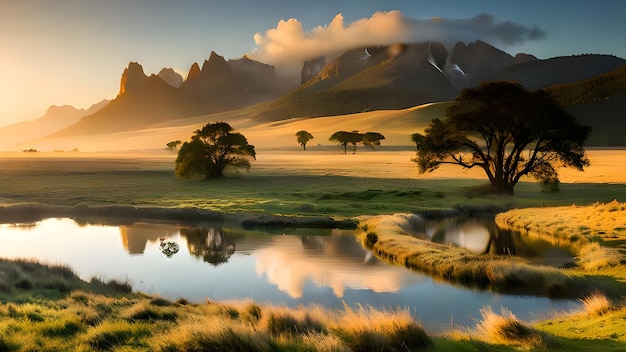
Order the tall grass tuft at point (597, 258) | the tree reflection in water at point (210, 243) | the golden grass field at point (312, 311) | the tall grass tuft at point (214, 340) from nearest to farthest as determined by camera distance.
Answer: the tall grass tuft at point (214, 340) → the golden grass field at point (312, 311) → the tall grass tuft at point (597, 258) → the tree reflection in water at point (210, 243)

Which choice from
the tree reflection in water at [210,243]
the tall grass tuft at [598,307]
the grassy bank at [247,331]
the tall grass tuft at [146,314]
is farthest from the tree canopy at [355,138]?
the tall grass tuft at [146,314]

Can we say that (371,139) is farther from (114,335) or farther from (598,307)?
(114,335)

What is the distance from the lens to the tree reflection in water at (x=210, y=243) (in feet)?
100

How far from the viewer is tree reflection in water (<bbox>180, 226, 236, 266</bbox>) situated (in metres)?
30.5

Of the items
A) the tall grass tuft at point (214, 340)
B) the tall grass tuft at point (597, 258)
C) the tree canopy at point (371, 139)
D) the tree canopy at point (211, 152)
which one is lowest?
the tall grass tuft at point (597, 258)

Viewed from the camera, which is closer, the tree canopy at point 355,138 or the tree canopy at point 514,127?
the tree canopy at point 514,127

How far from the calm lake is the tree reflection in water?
0.06 meters

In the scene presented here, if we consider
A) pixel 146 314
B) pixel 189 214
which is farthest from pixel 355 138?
pixel 146 314

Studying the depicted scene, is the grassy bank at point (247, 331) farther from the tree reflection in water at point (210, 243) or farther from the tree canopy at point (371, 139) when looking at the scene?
the tree canopy at point (371, 139)

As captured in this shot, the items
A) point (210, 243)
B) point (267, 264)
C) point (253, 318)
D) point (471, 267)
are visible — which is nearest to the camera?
point (253, 318)

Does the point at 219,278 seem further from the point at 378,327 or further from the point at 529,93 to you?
the point at 529,93

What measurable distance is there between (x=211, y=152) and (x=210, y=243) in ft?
131

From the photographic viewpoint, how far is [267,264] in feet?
92.4

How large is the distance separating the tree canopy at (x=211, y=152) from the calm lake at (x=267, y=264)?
2731cm
